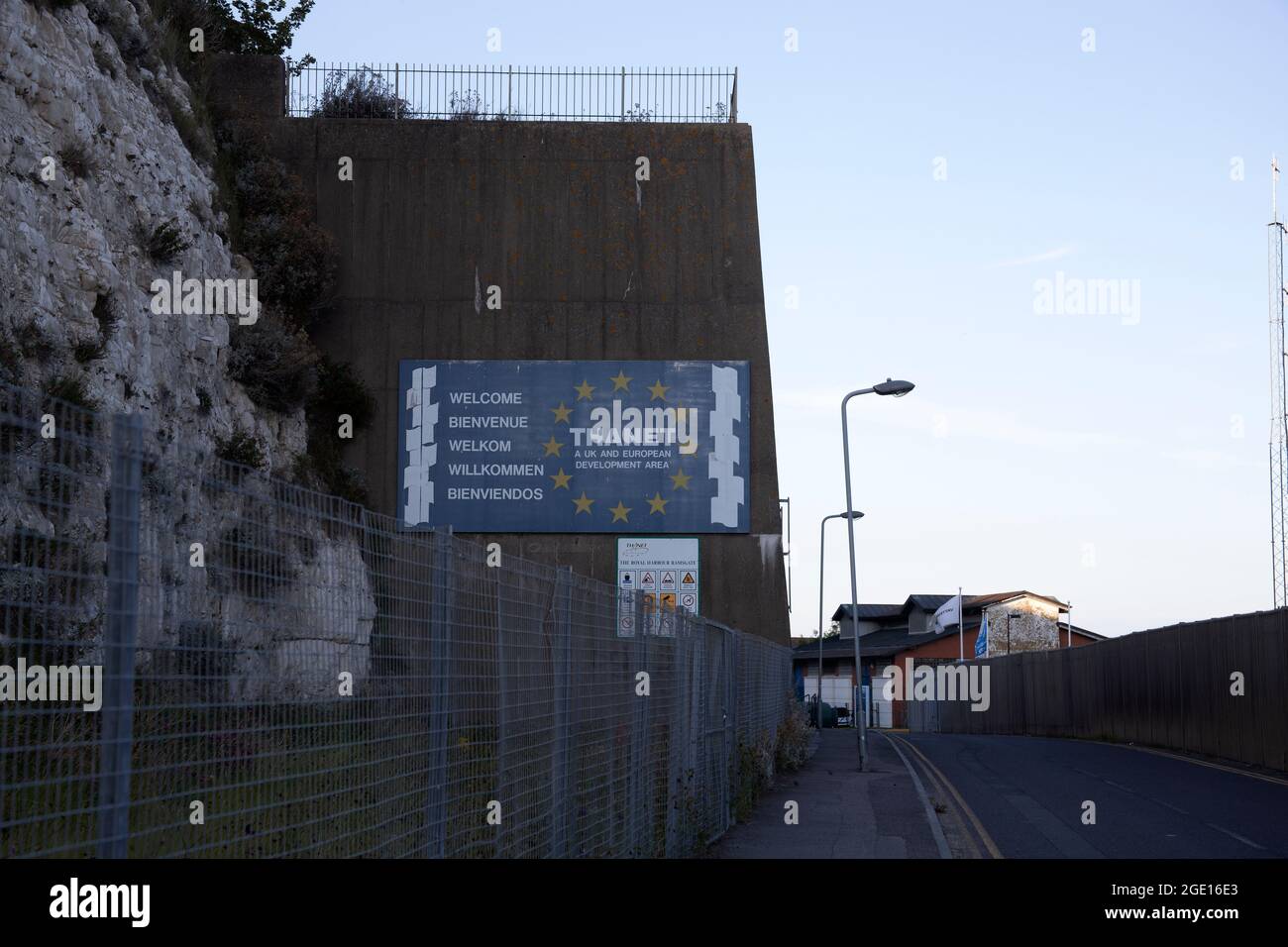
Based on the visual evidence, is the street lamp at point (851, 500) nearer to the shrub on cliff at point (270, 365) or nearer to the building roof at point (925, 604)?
the shrub on cliff at point (270, 365)

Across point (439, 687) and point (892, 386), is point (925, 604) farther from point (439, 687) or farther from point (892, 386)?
point (439, 687)

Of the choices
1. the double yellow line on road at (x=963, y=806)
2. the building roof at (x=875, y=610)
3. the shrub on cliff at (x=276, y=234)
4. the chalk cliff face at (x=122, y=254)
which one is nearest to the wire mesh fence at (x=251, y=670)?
the chalk cliff face at (x=122, y=254)

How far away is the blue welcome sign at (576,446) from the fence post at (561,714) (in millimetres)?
18529

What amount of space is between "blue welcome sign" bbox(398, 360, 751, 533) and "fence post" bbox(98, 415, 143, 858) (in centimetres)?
2322

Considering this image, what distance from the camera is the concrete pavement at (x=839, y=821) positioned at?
1349 cm

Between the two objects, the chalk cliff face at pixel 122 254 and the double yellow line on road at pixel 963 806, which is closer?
the chalk cliff face at pixel 122 254

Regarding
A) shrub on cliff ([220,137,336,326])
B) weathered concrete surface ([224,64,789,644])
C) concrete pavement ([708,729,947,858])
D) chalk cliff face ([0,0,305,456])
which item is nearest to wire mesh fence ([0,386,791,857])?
concrete pavement ([708,729,947,858])

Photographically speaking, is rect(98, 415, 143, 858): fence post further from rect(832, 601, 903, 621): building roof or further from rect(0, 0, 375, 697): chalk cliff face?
rect(832, 601, 903, 621): building roof

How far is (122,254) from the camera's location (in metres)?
18.2

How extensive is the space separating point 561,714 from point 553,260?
2115 cm

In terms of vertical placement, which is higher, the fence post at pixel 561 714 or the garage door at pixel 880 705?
the fence post at pixel 561 714

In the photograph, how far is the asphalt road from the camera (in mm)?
13953
